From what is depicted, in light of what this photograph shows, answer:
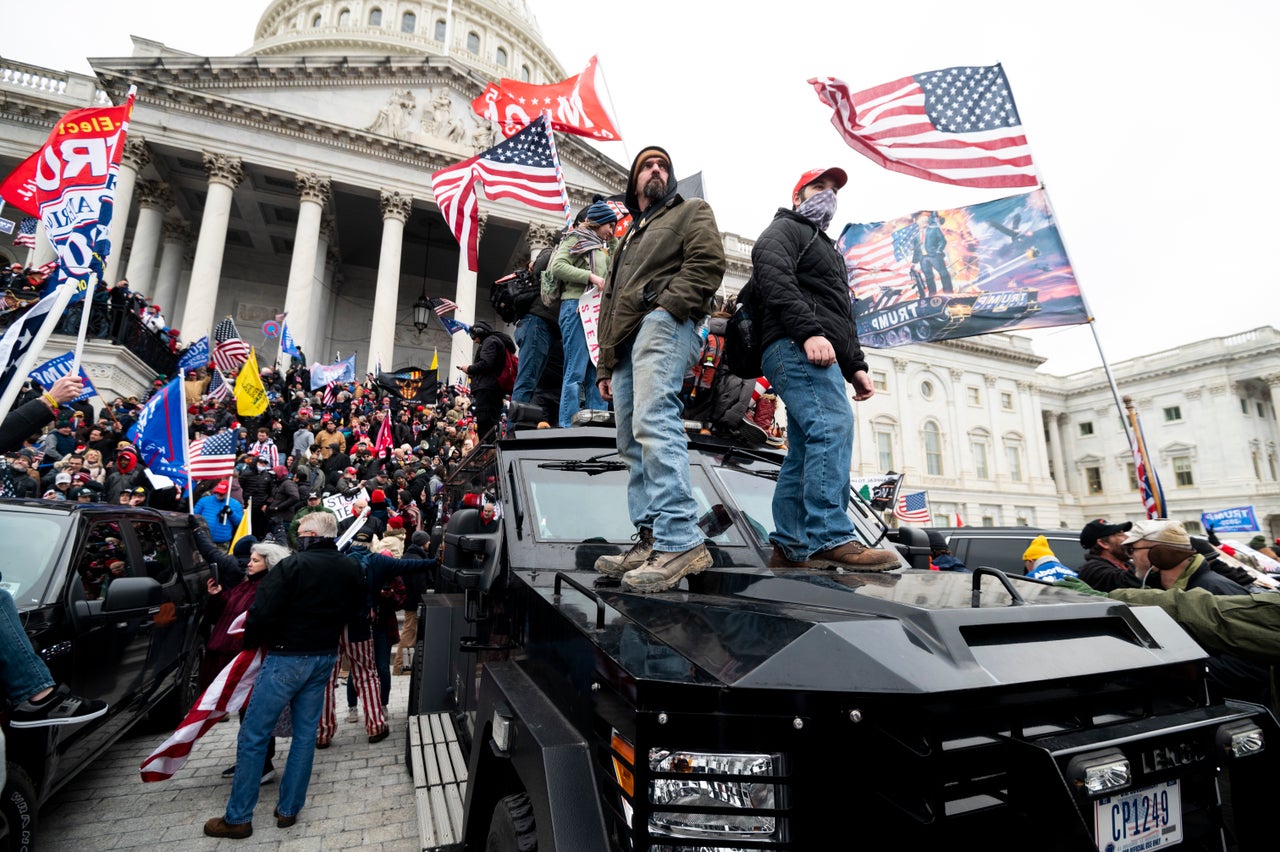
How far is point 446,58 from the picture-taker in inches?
1148

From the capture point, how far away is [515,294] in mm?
6227

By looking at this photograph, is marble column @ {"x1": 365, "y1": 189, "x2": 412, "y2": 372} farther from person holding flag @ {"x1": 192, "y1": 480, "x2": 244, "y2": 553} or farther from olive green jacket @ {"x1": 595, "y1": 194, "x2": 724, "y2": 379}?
olive green jacket @ {"x1": 595, "y1": 194, "x2": 724, "y2": 379}

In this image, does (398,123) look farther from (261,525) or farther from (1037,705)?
(1037,705)

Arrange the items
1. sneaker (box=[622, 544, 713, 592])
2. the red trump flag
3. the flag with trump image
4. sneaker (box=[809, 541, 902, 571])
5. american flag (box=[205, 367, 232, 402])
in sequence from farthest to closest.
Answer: american flag (box=[205, 367, 232, 402])
the red trump flag
the flag with trump image
sneaker (box=[809, 541, 902, 571])
sneaker (box=[622, 544, 713, 592])

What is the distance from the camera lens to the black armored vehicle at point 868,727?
4.53 feet

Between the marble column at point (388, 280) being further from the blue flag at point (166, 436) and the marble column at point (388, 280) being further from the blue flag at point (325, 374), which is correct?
the blue flag at point (166, 436)

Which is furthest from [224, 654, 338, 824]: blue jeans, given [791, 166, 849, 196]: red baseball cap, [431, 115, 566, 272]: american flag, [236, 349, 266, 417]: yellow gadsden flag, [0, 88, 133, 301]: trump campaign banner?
[236, 349, 266, 417]: yellow gadsden flag

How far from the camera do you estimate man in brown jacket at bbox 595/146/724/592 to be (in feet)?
8.17

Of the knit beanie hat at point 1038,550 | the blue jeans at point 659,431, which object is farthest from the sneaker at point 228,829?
the knit beanie hat at point 1038,550

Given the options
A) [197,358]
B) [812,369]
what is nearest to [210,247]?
[197,358]

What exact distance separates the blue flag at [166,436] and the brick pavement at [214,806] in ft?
11.2

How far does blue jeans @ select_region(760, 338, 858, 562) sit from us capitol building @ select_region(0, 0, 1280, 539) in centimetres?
1798

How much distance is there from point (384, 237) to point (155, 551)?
24.7 m

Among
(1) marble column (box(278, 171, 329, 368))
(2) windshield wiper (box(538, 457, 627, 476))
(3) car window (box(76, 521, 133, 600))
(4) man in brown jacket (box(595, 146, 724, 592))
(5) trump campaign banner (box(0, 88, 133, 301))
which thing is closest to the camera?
(4) man in brown jacket (box(595, 146, 724, 592))
